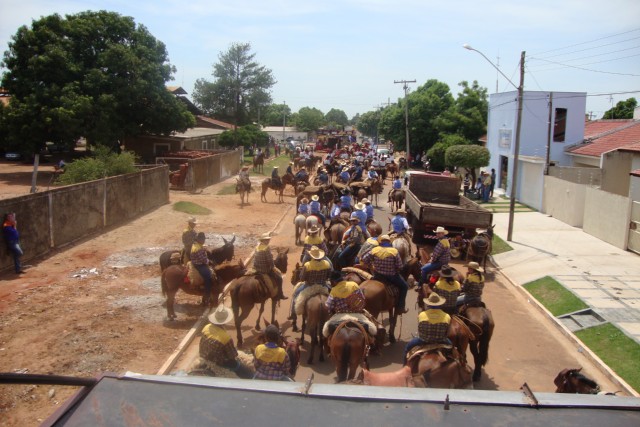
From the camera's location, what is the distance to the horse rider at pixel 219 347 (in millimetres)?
6788

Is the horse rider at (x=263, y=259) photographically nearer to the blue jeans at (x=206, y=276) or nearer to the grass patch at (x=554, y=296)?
the blue jeans at (x=206, y=276)

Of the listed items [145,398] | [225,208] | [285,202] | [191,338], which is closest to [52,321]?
[191,338]

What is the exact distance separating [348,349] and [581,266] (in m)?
10.9

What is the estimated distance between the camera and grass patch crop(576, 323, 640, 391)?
957cm

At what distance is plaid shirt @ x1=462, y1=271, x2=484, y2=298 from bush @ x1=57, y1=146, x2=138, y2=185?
16348 millimetres

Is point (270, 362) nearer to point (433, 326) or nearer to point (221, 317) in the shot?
point (221, 317)

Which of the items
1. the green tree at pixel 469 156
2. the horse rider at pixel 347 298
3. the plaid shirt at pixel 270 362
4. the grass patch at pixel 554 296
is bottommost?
the grass patch at pixel 554 296

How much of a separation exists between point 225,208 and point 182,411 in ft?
73.2

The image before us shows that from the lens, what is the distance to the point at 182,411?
142 inches

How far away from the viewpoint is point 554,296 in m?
13.8

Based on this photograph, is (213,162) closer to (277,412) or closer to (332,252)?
(332,252)

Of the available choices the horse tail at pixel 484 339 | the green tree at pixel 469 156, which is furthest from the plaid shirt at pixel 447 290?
the green tree at pixel 469 156

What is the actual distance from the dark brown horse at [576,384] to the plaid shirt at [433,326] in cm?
152

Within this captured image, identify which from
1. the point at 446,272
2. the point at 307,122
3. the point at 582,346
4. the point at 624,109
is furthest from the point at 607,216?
the point at 307,122
